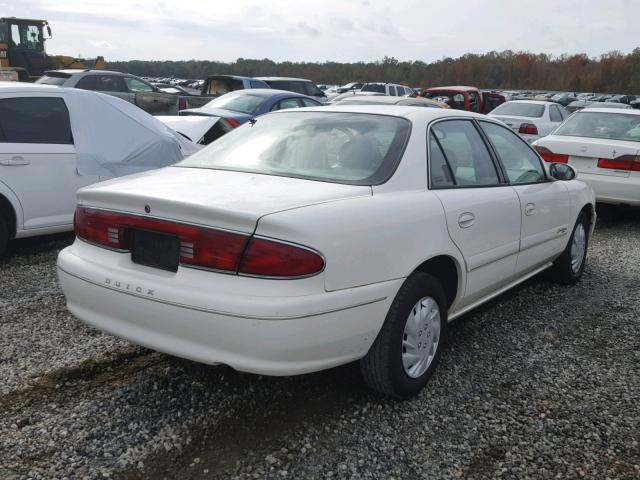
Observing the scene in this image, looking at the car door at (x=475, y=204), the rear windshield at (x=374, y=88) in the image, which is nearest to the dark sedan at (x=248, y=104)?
the car door at (x=475, y=204)

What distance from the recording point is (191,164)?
11.8 ft

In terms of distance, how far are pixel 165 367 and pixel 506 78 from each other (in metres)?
97.0

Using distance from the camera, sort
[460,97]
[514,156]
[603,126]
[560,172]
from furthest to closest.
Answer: [460,97], [603,126], [560,172], [514,156]

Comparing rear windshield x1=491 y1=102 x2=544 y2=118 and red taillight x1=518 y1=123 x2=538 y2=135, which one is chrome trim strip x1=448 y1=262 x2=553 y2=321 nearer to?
red taillight x1=518 y1=123 x2=538 y2=135

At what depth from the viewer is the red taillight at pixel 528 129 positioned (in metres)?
12.8

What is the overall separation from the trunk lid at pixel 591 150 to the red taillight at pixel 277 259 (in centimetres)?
627

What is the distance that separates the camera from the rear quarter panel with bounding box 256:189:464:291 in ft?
8.38

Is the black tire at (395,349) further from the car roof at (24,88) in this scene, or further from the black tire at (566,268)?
the car roof at (24,88)

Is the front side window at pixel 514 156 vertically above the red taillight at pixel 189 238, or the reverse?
the front side window at pixel 514 156

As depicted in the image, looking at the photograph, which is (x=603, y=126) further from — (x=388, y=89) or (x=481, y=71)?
(x=481, y=71)

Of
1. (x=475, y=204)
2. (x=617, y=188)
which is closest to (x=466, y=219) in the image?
(x=475, y=204)

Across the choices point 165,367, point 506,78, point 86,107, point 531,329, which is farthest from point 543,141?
point 506,78

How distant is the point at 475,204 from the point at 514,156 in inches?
41.6

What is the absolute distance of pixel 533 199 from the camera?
4.26 metres
